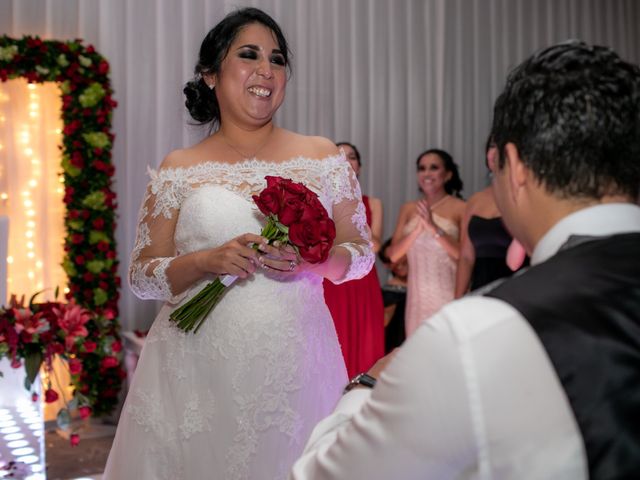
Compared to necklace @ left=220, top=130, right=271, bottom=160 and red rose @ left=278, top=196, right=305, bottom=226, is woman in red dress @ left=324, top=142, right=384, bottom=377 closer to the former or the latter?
necklace @ left=220, top=130, right=271, bottom=160

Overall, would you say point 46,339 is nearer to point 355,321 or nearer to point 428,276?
point 355,321

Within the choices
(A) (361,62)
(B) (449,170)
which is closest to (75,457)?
(B) (449,170)

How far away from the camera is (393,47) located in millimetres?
7332

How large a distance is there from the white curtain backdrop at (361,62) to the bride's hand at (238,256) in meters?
3.54

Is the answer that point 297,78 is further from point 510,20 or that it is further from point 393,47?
point 510,20

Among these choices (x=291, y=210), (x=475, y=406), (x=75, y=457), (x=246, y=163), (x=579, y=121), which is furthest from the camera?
(x=75, y=457)

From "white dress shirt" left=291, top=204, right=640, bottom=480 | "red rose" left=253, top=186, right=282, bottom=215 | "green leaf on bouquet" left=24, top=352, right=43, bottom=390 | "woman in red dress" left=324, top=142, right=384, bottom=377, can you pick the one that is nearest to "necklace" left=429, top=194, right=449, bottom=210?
"woman in red dress" left=324, top=142, right=384, bottom=377

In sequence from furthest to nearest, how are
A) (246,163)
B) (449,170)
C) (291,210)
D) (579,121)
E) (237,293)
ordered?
(449,170) → (246,163) → (237,293) → (291,210) → (579,121)

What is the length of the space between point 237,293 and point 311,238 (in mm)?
354

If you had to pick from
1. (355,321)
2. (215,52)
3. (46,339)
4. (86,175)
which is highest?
(215,52)

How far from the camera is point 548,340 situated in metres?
0.85

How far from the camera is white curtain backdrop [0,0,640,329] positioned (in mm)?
5902

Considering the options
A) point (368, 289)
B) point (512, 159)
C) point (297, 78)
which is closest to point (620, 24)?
point (297, 78)

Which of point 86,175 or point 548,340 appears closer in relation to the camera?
point 548,340
